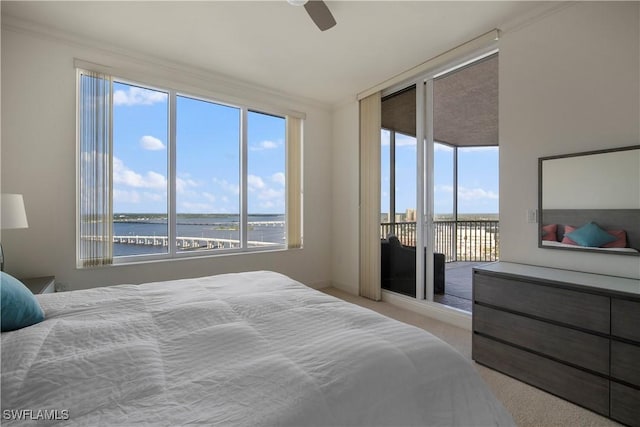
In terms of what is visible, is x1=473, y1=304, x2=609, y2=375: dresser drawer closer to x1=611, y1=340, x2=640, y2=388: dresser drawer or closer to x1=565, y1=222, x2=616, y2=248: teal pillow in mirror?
x1=611, y1=340, x2=640, y2=388: dresser drawer

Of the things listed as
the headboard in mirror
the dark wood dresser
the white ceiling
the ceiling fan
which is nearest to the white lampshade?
the white ceiling

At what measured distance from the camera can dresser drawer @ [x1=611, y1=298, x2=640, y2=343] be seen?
1.57m

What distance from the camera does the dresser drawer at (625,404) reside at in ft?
5.16

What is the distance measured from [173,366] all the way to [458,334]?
266 centimetres

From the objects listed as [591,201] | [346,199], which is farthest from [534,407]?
[346,199]

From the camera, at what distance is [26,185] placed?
2596mm

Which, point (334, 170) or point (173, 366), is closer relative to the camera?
point (173, 366)

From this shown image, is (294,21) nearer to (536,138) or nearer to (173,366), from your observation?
(536,138)

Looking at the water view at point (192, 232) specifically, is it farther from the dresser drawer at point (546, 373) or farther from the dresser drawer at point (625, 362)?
the dresser drawer at point (625, 362)

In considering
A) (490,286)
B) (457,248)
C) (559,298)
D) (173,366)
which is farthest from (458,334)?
(457,248)

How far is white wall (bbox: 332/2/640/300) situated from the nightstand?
376 centimetres

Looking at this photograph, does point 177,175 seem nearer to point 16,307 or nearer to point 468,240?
point 16,307

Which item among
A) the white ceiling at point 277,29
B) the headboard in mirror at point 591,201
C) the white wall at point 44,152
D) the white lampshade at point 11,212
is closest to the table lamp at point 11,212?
the white lampshade at point 11,212

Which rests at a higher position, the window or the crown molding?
the crown molding
